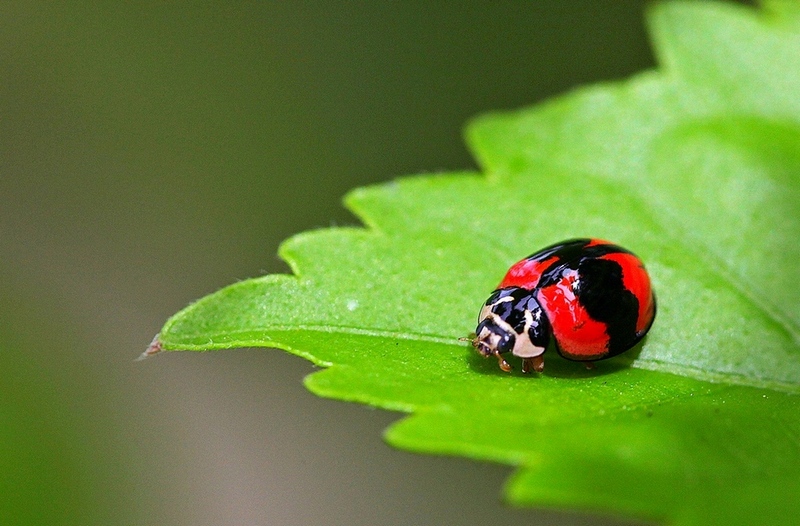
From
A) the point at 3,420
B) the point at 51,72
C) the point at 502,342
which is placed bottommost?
the point at 3,420

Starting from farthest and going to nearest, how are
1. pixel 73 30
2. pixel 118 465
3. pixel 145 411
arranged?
pixel 73 30
pixel 145 411
pixel 118 465

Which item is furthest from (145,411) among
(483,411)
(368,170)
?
(483,411)

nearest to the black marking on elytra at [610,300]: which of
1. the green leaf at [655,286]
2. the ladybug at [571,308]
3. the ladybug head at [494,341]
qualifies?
the ladybug at [571,308]

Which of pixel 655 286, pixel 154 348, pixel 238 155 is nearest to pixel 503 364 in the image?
pixel 655 286

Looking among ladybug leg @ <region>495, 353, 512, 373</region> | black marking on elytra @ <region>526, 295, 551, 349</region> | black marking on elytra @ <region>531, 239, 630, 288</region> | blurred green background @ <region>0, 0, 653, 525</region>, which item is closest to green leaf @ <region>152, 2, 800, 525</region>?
ladybug leg @ <region>495, 353, 512, 373</region>

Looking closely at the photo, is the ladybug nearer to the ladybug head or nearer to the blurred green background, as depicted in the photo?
the ladybug head

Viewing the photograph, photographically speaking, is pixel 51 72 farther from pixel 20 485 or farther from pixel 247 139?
pixel 20 485

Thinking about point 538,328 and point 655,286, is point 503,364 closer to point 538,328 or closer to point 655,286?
point 538,328
